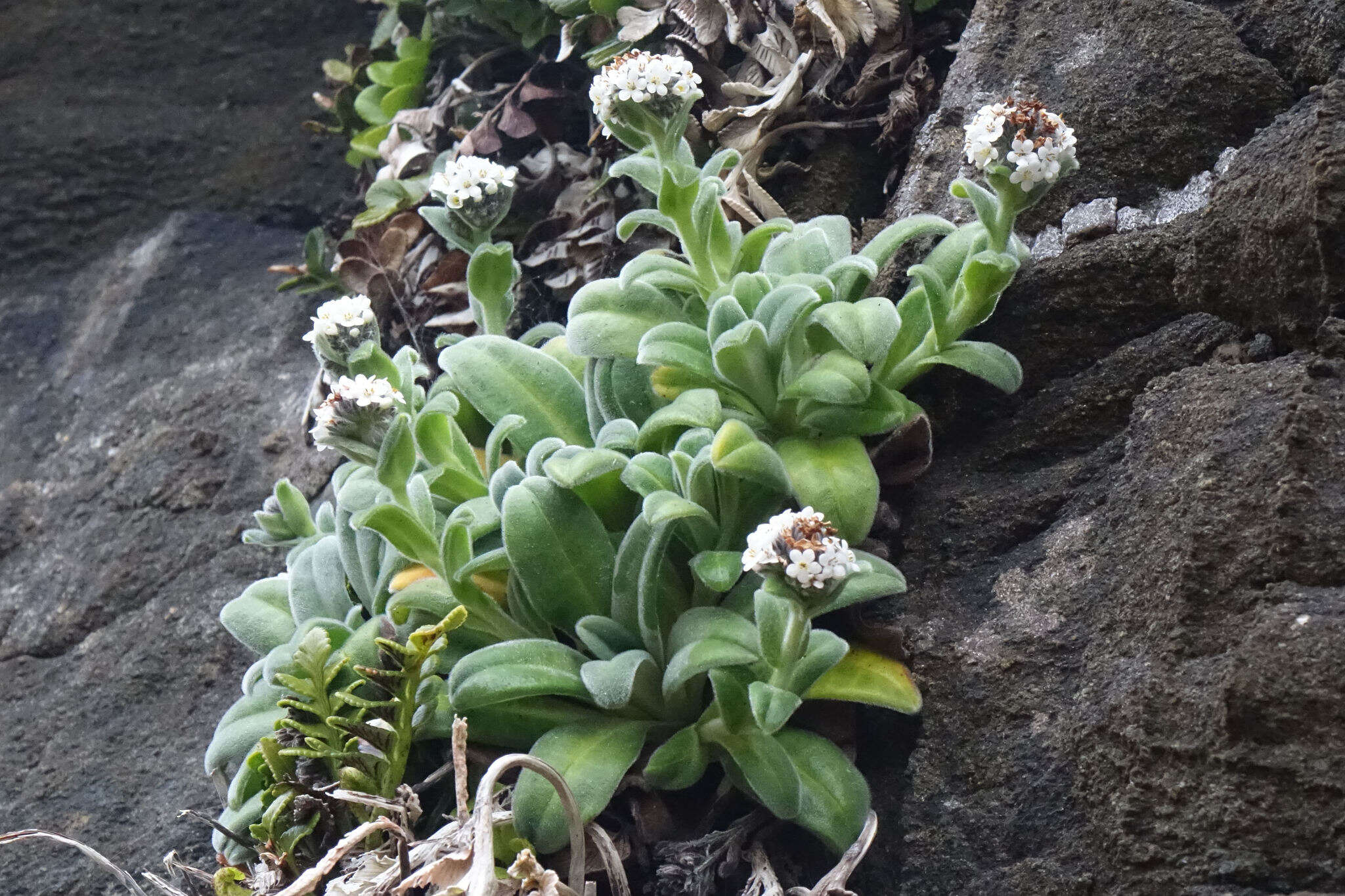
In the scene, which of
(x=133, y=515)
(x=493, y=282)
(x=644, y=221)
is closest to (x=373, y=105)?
(x=133, y=515)

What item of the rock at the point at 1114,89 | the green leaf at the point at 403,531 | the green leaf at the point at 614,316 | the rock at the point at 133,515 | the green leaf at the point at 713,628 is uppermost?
the rock at the point at 1114,89

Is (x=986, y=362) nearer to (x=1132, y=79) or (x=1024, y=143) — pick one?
A: (x=1024, y=143)

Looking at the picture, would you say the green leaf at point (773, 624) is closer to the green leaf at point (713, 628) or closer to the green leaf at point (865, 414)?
the green leaf at point (713, 628)

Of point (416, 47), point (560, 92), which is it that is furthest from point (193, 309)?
point (560, 92)

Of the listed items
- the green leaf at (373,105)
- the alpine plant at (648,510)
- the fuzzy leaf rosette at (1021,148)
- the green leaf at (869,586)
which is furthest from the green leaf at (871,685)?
the green leaf at (373,105)

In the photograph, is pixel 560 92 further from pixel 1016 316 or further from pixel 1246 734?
pixel 1246 734
